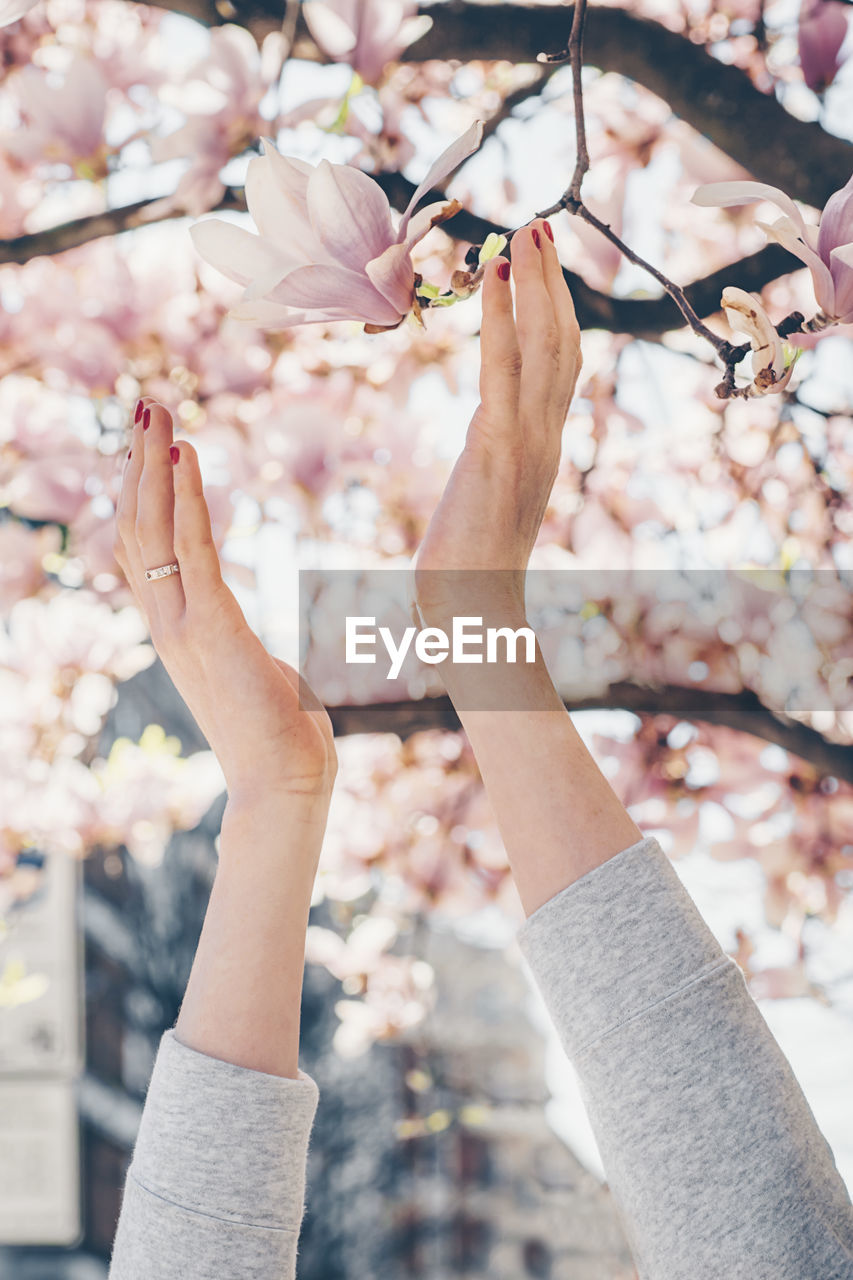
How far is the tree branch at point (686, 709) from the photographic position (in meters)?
0.89

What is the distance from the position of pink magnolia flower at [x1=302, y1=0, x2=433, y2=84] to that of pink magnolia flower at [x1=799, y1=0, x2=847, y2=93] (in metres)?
0.30

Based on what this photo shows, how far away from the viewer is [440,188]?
90 cm

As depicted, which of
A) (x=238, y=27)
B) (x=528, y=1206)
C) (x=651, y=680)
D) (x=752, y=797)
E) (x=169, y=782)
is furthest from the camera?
(x=528, y=1206)

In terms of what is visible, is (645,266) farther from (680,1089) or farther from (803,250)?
(680,1089)

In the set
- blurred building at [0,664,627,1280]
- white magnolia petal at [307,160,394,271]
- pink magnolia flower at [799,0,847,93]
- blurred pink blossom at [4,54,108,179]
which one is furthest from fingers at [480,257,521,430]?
blurred building at [0,664,627,1280]

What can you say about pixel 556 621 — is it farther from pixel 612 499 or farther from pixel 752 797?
pixel 752 797

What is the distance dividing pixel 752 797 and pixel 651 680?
246 mm

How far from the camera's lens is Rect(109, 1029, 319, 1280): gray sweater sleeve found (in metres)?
0.43

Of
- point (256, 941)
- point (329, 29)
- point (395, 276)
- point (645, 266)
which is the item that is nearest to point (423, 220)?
point (395, 276)

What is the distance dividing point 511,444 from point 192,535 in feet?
0.81

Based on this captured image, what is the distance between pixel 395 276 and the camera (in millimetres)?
407

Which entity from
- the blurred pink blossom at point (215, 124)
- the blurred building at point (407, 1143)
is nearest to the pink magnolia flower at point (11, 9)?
the blurred pink blossom at point (215, 124)

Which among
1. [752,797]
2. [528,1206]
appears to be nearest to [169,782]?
[752,797]

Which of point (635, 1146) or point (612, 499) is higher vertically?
point (612, 499)
